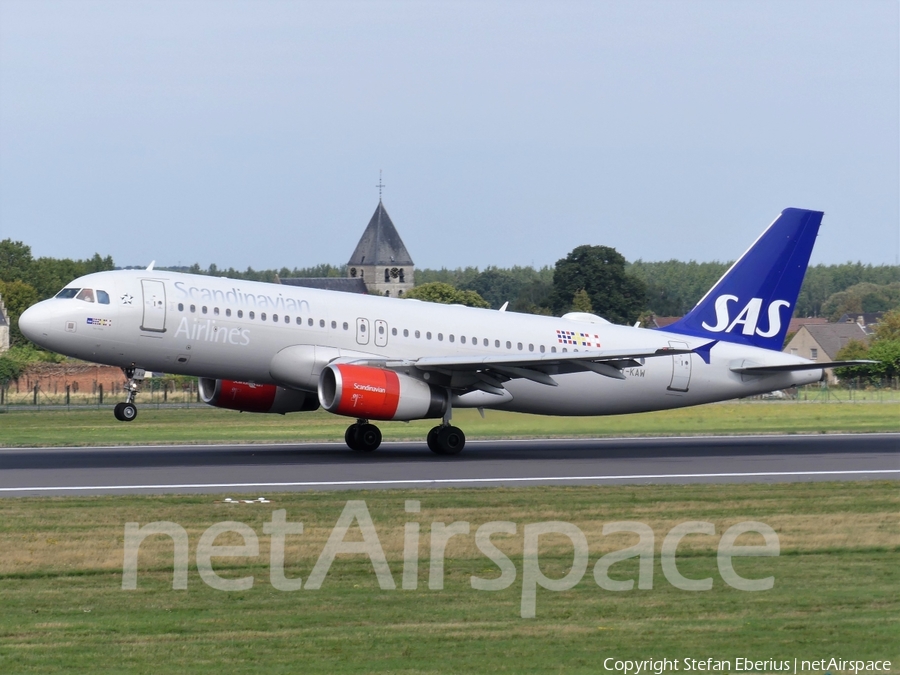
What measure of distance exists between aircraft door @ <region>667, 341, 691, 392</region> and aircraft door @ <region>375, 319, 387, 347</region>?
8.12m

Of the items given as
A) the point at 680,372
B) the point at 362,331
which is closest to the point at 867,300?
the point at 680,372

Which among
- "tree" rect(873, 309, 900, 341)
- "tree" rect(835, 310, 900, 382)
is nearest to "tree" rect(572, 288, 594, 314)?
"tree" rect(835, 310, 900, 382)

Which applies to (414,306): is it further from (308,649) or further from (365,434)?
(308,649)

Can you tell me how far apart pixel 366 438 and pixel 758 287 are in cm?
1202

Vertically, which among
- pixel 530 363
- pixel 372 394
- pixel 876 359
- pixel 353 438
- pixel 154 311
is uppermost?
pixel 154 311

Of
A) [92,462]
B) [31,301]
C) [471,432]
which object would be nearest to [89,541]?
[92,462]

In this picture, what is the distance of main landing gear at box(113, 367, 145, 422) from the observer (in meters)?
26.2

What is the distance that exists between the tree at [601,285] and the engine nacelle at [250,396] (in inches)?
2925

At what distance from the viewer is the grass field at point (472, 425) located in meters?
33.8

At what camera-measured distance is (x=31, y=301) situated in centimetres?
11850

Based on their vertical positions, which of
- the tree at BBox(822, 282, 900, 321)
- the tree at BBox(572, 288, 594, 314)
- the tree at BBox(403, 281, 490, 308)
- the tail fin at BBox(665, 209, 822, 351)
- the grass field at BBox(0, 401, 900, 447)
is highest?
the tree at BBox(822, 282, 900, 321)

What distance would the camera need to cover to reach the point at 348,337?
93.0ft

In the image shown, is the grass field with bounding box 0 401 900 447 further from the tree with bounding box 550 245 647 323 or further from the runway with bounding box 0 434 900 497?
the tree with bounding box 550 245 647 323

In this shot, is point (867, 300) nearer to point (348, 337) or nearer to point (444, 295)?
point (444, 295)
